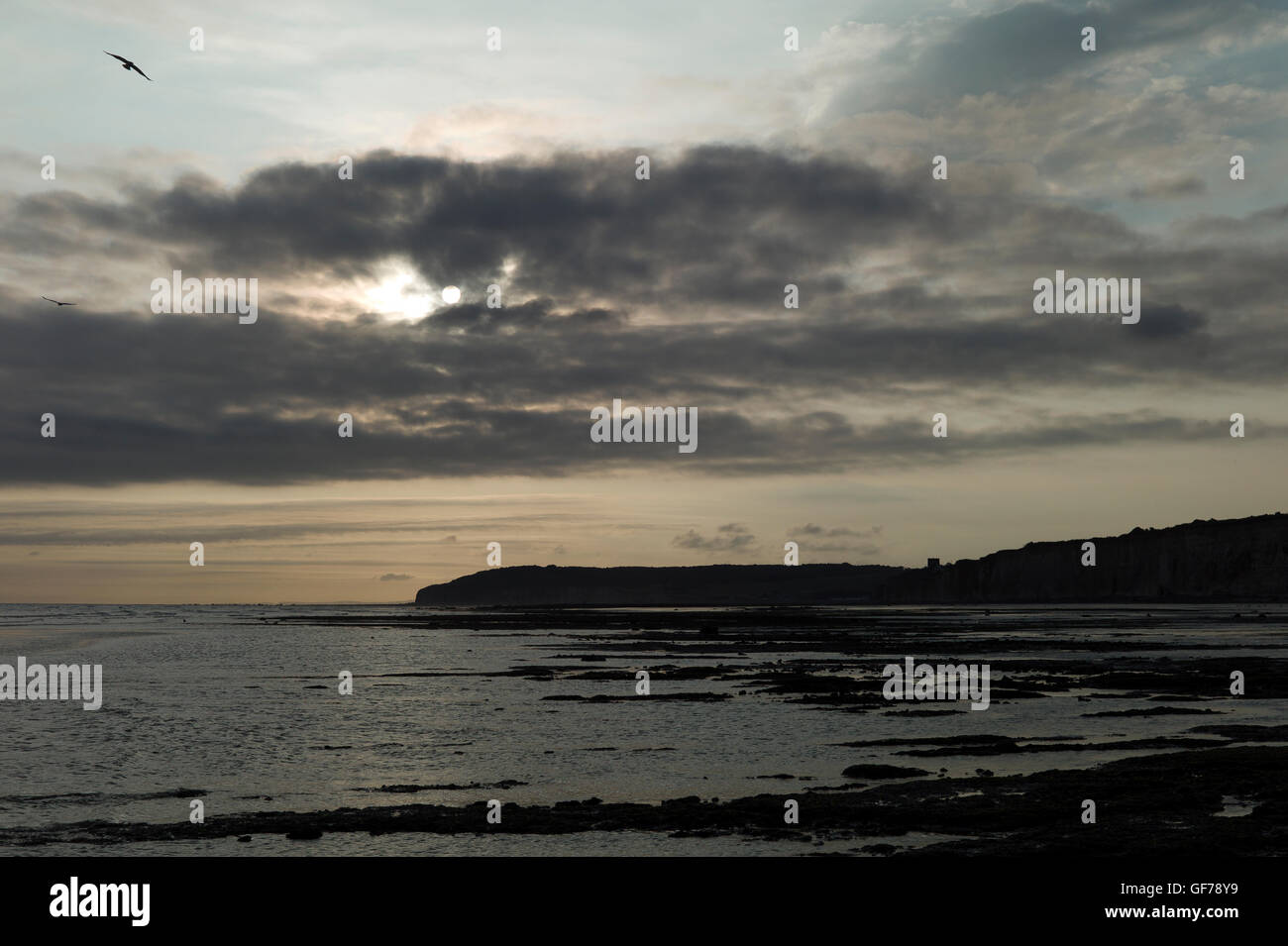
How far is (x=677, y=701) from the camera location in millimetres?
43156

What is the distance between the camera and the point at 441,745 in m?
32.7

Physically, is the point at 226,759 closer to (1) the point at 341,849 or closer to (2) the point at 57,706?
(1) the point at 341,849

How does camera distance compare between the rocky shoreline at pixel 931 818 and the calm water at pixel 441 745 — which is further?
the calm water at pixel 441 745

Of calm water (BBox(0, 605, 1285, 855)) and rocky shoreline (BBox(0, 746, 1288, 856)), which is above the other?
rocky shoreline (BBox(0, 746, 1288, 856))

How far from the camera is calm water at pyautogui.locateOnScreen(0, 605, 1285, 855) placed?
23.6m

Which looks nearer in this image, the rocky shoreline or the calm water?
the rocky shoreline

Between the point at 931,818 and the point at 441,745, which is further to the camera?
the point at 441,745

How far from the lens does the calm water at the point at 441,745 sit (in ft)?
77.3

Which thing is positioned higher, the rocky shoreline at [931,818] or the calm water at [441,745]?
the rocky shoreline at [931,818]

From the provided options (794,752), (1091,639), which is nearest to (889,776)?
(794,752)

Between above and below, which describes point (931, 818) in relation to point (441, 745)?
above

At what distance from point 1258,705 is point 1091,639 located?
47524 mm
